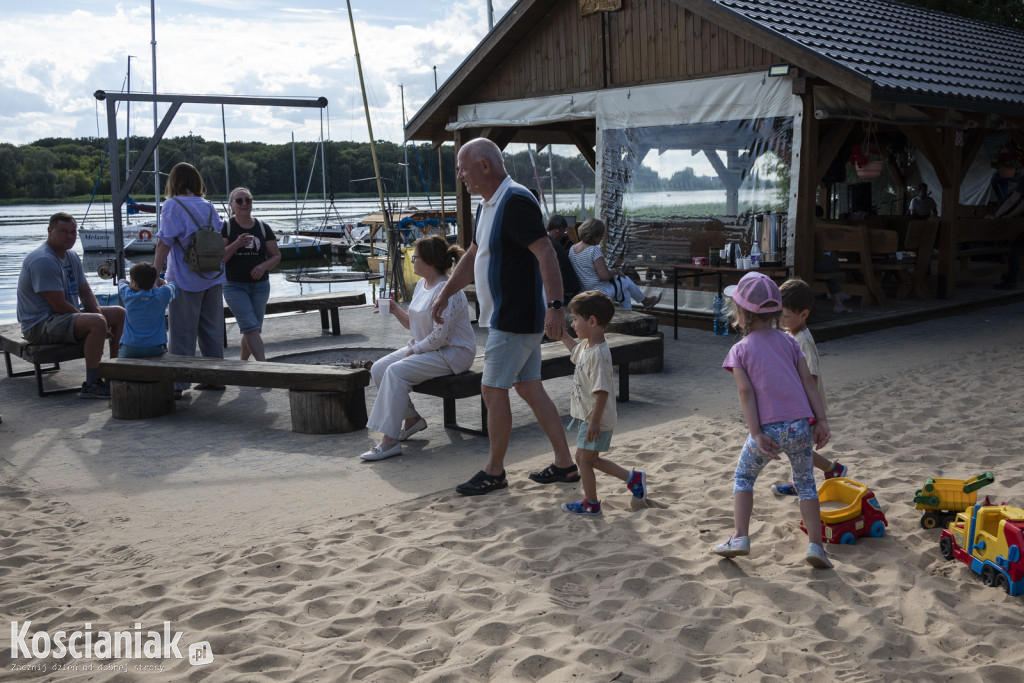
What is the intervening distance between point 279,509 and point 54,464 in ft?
6.37

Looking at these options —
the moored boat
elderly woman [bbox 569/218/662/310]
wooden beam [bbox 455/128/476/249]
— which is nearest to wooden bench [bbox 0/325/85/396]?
elderly woman [bbox 569/218/662/310]

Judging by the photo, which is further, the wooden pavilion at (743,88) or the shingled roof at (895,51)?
the wooden pavilion at (743,88)

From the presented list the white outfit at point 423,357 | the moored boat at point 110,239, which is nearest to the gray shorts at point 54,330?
the white outfit at point 423,357

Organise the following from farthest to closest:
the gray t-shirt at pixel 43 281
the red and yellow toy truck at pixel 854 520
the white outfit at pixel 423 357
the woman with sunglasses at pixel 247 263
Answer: the woman with sunglasses at pixel 247 263 → the gray t-shirt at pixel 43 281 → the white outfit at pixel 423 357 → the red and yellow toy truck at pixel 854 520

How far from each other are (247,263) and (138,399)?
158cm

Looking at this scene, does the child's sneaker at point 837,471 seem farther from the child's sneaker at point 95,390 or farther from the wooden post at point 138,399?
the child's sneaker at point 95,390

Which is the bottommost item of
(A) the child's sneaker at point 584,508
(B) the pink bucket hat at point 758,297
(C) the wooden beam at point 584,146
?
(A) the child's sneaker at point 584,508

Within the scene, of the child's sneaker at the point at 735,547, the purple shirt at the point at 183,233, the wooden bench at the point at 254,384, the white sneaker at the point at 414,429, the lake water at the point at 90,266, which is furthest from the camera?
the lake water at the point at 90,266

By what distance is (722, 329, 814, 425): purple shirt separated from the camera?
374 cm

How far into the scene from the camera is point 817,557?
3814mm

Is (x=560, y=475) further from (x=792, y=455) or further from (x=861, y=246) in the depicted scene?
(x=861, y=246)

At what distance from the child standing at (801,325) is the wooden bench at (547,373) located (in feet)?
6.27

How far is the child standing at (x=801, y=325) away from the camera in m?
4.57

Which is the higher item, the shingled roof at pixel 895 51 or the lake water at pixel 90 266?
the shingled roof at pixel 895 51
